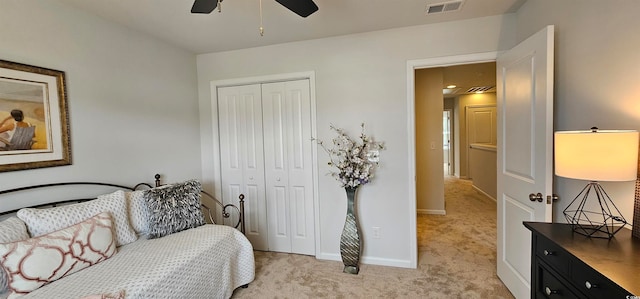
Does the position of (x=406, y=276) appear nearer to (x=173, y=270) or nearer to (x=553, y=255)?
(x=553, y=255)

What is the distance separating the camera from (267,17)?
2.34 metres

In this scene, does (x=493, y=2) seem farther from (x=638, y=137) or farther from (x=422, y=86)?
(x=422, y=86)

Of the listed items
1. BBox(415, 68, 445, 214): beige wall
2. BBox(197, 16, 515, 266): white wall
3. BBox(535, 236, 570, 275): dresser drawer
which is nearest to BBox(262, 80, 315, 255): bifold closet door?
BBox(197, 16, 515, 266): white wall

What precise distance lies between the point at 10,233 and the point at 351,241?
235cm

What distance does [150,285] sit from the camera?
154 cm

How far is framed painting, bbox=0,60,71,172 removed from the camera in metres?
1.73

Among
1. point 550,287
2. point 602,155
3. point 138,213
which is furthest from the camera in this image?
point 138,213

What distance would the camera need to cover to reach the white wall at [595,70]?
4.33 ft

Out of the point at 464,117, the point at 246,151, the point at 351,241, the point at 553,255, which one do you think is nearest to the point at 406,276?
the point at 351,241

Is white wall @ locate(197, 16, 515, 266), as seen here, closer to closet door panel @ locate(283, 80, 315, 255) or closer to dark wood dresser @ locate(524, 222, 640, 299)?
closet door panel @ locate(283, 80, 315, 255)

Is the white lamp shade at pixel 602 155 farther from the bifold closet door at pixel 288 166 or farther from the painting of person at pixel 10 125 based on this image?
the painting of person at pixel 10 125

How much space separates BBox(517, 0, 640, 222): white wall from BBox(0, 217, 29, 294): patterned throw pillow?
10.4 feet

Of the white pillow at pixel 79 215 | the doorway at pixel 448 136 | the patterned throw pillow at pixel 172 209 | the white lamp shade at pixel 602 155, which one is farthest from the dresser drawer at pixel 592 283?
the doorway at pixel 448 136

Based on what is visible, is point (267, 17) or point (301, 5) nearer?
point (301, 5)
